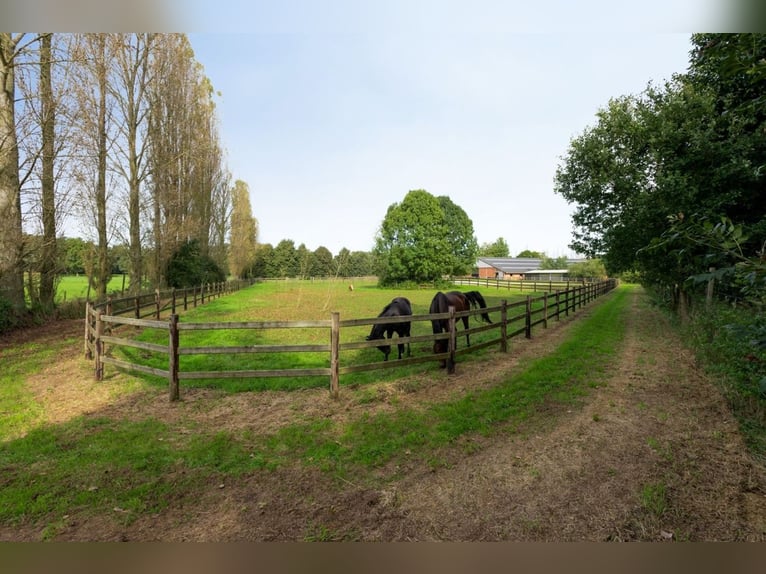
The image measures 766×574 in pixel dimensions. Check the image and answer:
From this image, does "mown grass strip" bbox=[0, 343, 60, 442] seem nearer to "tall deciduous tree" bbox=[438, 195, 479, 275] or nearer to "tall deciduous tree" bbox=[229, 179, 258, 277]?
"tall deciduous tree" bbox=[229, 179, 258, 277]

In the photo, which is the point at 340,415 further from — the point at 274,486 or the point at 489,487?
the point at 489,487

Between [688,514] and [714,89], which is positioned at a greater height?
[714,89]

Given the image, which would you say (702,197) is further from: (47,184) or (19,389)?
(47,184)

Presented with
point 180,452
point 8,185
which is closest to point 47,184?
point 8,185

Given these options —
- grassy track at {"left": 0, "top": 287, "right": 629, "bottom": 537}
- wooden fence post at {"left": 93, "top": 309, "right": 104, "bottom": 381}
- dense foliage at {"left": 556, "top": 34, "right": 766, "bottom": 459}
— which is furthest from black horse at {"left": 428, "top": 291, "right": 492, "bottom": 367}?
wooden fence post at {"left": 93, "top": 309, "right": 104, "bottom": 381}

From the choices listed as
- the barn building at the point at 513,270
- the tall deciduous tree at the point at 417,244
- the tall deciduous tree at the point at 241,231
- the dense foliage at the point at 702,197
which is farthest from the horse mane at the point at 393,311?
the barn building at the point at 513,270

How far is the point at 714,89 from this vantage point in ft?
27.7

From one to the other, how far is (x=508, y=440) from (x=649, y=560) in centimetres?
241

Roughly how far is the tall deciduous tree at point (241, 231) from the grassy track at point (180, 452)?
1359 inches

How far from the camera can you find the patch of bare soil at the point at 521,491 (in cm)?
235

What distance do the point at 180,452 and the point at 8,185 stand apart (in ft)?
32.1

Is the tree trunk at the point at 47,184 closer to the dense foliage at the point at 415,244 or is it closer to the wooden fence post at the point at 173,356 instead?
the wooden fence post at the point at 173,356

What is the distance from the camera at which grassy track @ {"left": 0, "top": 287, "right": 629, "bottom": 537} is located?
2768 mm

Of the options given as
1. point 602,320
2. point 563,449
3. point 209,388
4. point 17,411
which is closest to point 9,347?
point 17,411
